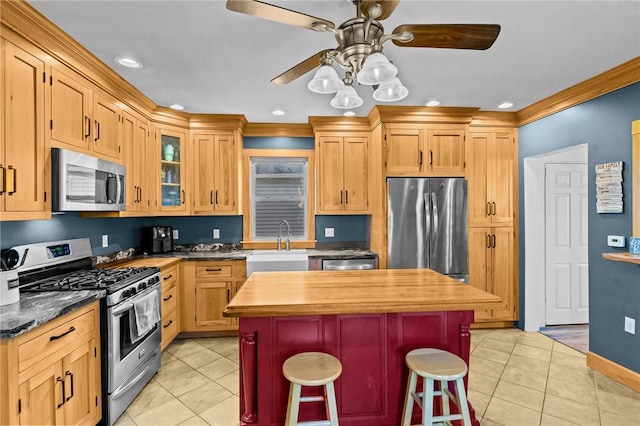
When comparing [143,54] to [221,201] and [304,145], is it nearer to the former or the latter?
[221,201]

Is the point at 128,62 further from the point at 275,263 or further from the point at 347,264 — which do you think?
the point at 347,264

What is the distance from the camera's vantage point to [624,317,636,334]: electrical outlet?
2.57 m

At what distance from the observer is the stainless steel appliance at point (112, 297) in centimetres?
209

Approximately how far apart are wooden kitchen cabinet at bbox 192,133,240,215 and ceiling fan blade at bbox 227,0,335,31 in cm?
267

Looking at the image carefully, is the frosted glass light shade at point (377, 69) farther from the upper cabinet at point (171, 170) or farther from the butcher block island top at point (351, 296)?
the upper cabinet at point (171, 170)

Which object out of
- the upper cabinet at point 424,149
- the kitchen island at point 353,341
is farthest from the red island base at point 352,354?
the upper cabinet at point 424,149

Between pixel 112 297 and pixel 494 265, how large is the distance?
394 cm

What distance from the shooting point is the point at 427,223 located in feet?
11.6

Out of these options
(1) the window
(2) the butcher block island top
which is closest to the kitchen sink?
(1) the window

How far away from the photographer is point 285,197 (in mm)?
4348

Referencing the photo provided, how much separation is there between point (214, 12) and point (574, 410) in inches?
143

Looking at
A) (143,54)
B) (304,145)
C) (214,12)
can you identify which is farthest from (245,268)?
(214,12)

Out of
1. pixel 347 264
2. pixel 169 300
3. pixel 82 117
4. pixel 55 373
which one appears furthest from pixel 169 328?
pixel 82 117

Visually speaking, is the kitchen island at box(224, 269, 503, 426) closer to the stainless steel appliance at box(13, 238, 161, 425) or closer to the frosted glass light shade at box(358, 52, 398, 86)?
the stainless steel appliance at box(13, 238, 161, 425)
